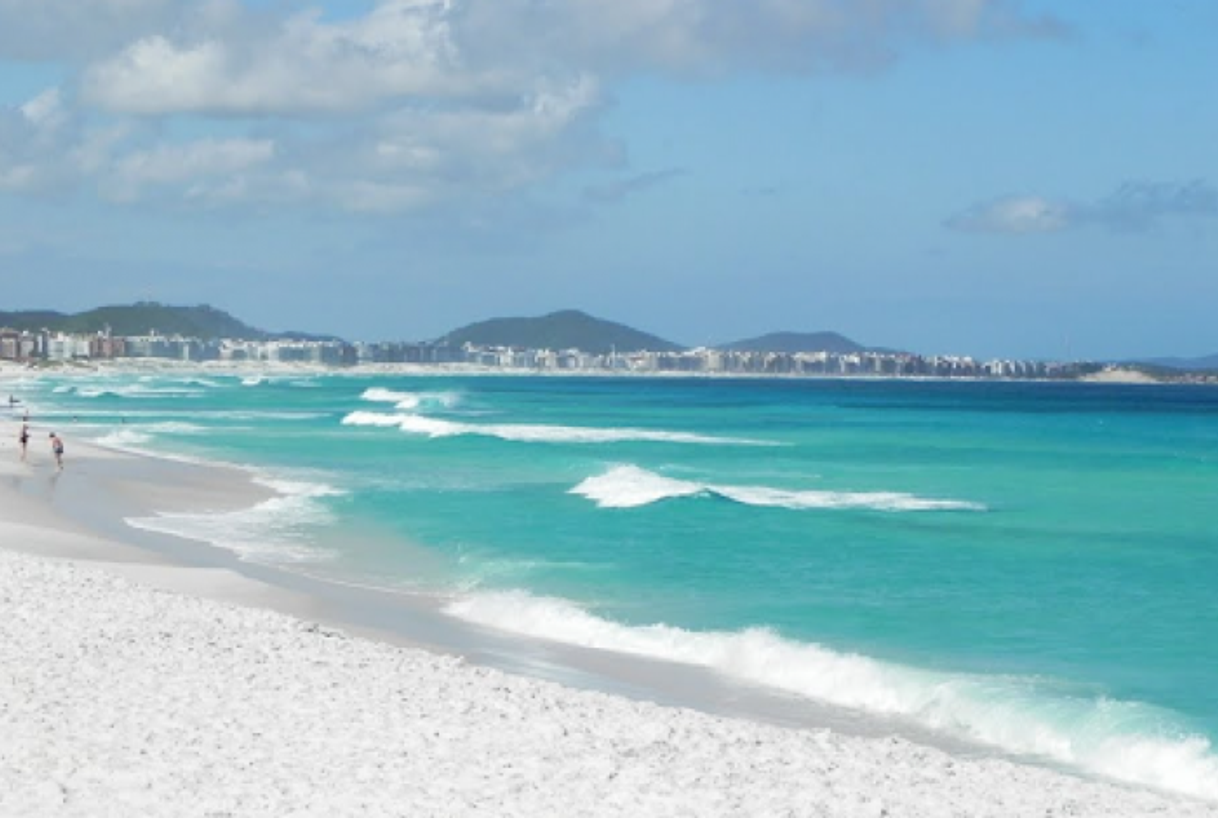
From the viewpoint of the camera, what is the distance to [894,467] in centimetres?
4484

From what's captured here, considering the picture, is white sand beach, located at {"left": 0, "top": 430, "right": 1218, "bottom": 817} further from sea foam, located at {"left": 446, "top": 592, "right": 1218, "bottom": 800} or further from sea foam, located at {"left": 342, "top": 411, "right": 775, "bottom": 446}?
sea foam, located at {"left": 342, "top": 411, "right": 775, "bottom": 446}

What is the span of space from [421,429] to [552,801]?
171 ft

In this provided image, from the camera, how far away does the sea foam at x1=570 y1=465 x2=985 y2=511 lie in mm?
31672

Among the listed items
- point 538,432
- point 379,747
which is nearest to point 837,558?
point 379,747

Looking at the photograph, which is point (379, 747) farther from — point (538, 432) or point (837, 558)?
point (538, 432)

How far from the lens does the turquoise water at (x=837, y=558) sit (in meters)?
14.7

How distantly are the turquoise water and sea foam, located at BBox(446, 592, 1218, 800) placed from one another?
0.03 metres

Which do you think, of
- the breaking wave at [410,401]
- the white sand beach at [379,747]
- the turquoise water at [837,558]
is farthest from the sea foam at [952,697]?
the breaking wave at [410,401]

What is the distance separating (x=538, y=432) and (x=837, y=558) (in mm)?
38007

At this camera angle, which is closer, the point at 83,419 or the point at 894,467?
the point at 894,467

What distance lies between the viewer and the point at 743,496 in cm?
3381

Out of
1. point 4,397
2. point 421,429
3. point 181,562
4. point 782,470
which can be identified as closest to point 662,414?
point 421,429

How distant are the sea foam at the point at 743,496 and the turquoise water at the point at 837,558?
0.13 m

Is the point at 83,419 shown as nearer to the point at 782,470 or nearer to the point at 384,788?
the point at 782,470
